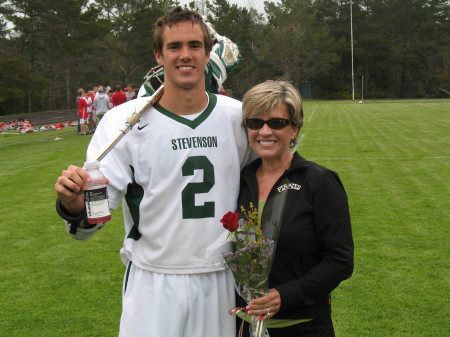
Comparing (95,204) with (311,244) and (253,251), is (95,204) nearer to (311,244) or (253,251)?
(253,251)

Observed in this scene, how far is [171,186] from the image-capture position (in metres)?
2.64

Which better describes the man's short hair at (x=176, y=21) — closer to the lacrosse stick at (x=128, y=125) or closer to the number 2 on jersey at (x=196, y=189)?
the lacrosse stick at (x=128, y=125)

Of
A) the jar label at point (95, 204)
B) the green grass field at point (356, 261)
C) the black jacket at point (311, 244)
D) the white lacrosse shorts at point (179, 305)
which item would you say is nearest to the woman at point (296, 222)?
the black jacket at point (311, 244)

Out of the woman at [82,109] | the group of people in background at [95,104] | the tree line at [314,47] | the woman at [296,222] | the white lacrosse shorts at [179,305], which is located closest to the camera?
the woman at [296,222]

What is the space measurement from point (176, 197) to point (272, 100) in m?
0.63

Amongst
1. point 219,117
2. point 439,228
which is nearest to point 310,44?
point 439,228

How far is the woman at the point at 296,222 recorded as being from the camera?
8.20 feet

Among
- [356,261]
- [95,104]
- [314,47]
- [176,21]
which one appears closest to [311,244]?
[176,21]

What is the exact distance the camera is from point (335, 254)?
2518 millimetres

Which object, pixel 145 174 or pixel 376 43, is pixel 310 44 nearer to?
pixel 376 43

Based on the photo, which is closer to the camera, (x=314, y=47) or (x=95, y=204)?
(x=95, y=204)

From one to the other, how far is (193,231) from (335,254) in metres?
0.65

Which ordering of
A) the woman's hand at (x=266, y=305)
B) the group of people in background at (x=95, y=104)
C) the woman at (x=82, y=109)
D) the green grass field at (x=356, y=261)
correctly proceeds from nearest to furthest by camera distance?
the woman's hand at (x=266, y=305), the green grass field at (x=356, y=261), the group of people in background at (x=95, y=104), the woman at (x=82, y=109)

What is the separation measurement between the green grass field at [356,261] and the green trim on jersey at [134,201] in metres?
2.26
